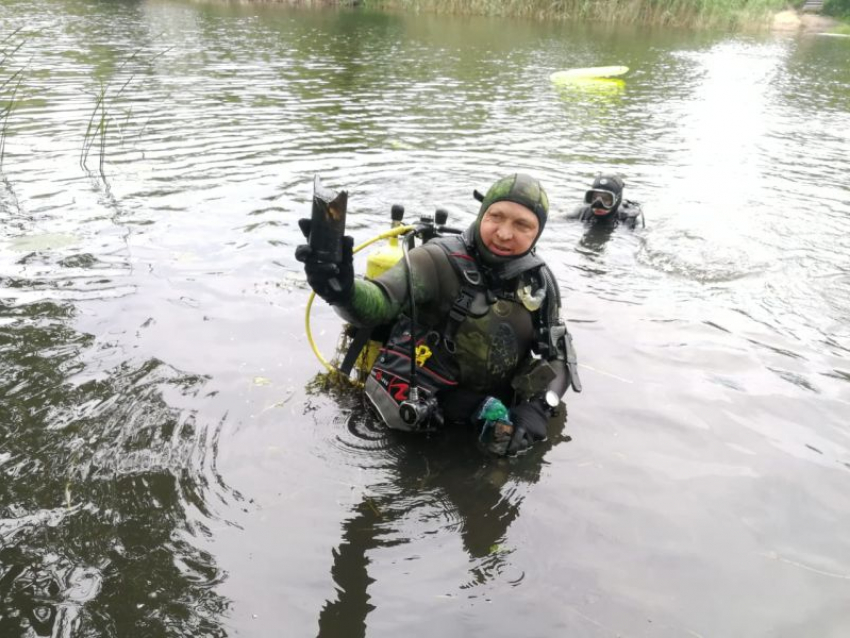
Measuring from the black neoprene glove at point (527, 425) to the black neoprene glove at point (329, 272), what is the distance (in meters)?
1.37

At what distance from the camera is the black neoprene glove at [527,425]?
3471 millimetres

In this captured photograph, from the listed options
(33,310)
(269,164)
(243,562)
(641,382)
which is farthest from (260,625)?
(269,164)

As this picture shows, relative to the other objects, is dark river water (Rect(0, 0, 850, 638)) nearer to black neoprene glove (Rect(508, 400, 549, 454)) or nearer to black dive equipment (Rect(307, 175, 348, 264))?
black neoprene glove (Rect(508, 400, 549, 454))

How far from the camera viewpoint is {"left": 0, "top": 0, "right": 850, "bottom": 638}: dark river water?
8.82 feet

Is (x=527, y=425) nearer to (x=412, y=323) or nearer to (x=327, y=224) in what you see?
(x=412, y=323)

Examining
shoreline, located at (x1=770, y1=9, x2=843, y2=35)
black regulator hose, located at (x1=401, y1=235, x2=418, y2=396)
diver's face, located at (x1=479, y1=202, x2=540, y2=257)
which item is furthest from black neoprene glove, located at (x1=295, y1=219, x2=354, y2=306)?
shoreline, located at (x1=770, y1=9, x2=843, y2=35)

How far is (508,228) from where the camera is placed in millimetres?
3301

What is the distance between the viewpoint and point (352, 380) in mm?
4129

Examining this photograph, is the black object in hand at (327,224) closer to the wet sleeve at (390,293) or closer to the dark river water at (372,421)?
the wet sleeve at (390,293)

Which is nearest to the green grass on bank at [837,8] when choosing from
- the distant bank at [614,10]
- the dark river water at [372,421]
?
the distant bank at [614,10]

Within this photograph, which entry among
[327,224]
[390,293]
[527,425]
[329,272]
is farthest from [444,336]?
[327,224]

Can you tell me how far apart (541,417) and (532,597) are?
3.67ft

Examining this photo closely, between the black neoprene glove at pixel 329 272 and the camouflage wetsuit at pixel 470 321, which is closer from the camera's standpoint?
the black neoprene glove at pixel 329 272

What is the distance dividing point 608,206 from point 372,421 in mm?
4333
